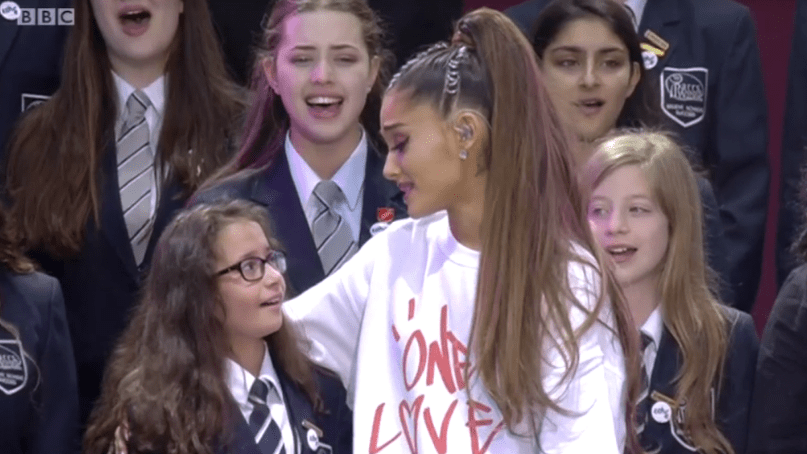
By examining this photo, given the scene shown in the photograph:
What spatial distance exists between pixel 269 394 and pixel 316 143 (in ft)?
2.59

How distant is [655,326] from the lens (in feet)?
12.8

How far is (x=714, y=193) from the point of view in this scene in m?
4.62

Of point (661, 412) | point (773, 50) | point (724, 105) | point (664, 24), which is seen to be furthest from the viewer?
point (773, 50)

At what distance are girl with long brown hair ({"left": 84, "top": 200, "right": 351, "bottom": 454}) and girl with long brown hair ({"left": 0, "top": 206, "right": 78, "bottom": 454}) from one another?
0.12 meters

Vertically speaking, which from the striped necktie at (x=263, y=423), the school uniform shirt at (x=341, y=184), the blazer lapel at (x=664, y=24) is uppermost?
the blazer lapel at (x=664, y=24)

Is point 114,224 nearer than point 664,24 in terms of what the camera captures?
Yes

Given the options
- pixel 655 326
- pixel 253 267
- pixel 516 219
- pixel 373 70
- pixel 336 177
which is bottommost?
pixel 655 326

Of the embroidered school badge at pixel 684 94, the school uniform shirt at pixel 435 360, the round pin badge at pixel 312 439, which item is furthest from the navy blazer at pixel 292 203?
the embroidered school badge at pixel 684 94

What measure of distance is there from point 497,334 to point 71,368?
1180 mm

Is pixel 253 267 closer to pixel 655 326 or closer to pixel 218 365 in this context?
pixel 218 365

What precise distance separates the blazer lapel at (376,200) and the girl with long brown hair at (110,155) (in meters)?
0.38

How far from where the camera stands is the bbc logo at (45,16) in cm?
459

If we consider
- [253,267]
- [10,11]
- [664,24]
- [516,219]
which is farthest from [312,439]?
[664,24]

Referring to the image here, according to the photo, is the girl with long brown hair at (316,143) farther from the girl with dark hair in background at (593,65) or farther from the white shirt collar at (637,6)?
the white shirt collar at (637,6)
